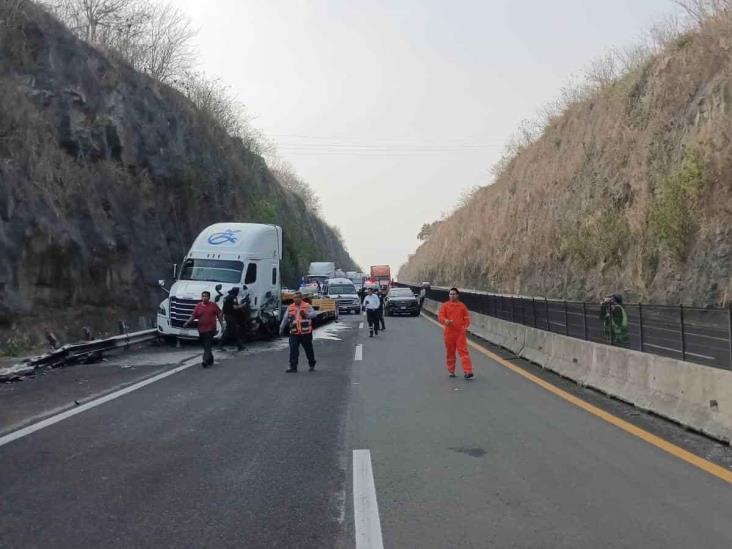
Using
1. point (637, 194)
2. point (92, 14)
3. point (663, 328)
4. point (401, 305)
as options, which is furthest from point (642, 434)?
point (92, 14)

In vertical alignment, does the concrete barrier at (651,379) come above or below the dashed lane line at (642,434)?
above

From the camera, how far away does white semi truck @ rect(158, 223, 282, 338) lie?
70.1ft

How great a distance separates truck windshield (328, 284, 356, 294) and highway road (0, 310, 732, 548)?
101 ft

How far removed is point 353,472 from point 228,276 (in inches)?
631

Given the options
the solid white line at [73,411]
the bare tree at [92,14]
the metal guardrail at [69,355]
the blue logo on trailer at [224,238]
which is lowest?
the solid white line at [73,411]

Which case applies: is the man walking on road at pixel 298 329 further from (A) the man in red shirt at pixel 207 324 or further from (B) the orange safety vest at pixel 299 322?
(A) the man in red shirt at pixel 207 324

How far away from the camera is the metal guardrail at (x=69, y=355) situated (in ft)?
47.7

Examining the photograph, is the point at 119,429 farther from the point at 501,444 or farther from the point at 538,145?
the point at 538,145

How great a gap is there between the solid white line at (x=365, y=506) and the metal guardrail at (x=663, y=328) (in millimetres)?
4347

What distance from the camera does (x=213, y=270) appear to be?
74.2 feet

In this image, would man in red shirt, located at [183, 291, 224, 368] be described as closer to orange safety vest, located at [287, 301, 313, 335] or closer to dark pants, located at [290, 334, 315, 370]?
orange safety vest, located at [287, 301, 313, 335]

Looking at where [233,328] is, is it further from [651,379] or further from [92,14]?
[92,14]

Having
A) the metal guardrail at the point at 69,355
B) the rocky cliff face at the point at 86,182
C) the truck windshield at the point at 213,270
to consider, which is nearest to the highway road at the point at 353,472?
the metal guardrail at the point at 69,355

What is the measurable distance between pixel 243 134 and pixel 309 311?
191 feet
